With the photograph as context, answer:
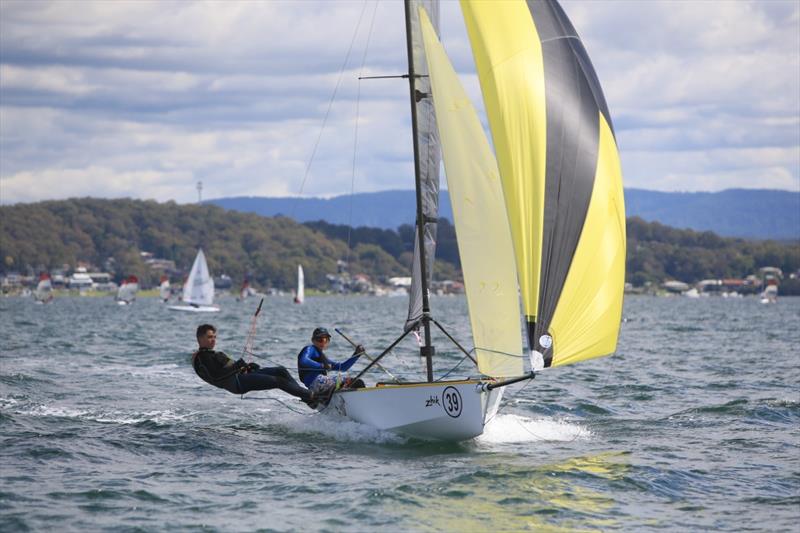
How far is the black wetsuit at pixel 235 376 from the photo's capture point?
16453 millimetres

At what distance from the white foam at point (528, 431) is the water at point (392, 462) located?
0.06 m

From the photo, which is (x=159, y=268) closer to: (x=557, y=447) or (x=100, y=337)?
(x=100, y=337)

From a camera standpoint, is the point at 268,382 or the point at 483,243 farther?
the point at 268,382

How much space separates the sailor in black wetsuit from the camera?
16.4 m

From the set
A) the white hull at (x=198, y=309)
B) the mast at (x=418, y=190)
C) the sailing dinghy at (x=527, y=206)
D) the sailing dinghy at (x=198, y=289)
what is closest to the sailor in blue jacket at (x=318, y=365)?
the mast at (x=418, y=190)

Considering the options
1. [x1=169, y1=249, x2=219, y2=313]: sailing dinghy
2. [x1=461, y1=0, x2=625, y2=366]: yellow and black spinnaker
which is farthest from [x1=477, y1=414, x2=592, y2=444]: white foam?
[x1=169, y1=249, x2=219, y2=313]: sailing dinghy

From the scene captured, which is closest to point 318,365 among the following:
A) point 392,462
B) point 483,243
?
point 392,462

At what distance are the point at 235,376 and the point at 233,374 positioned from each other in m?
0.05

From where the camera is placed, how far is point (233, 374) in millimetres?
16531

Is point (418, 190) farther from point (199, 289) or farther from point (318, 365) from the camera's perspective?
point (199, 289)

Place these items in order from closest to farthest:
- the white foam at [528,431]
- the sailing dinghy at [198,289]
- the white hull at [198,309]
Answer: the white foam at [528,431] → the sailing dinghy at [198,289] → the white hull at [198,309]

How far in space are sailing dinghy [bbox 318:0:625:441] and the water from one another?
1.21 metres

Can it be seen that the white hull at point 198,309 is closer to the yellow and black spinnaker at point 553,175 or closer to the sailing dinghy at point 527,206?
the sailing dinghy at point 527,206

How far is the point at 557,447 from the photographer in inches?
616
